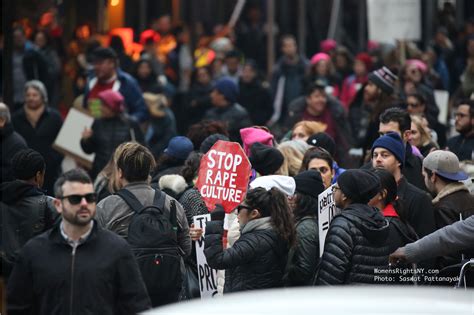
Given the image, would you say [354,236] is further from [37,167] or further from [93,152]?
[93,152]

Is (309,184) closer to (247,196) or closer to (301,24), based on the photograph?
Answer: (247,196)

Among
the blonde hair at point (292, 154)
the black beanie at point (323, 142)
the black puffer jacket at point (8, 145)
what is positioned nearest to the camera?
the blonde hair at point (292, 154)

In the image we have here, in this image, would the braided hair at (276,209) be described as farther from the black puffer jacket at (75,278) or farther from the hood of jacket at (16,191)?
the black puffer jacket at (75,278)

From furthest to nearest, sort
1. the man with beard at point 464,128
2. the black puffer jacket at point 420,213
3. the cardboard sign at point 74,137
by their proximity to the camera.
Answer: the cardboard sign at point 74,137
the man with beard at point 464,128
the black puffer jacket at point 420,213

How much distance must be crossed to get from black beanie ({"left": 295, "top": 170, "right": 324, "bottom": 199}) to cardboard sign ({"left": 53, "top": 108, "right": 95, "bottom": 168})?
5.58 meters

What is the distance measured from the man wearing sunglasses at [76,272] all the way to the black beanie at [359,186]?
2.04 metres

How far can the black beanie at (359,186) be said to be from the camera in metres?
9.68

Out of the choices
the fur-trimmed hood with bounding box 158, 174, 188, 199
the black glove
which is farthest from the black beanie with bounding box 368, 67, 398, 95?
the black glove

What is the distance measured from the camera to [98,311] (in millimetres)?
8141

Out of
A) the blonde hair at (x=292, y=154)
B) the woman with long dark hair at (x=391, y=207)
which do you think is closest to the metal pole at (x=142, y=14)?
the blonde hair at (x=292, y=154)

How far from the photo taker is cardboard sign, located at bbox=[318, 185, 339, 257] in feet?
33.8

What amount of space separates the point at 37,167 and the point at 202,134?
10.8 feet

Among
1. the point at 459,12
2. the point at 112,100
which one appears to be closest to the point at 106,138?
the point at 112,100

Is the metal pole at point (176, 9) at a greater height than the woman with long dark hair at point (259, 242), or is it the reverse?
the metal pole at point (176, 9)
